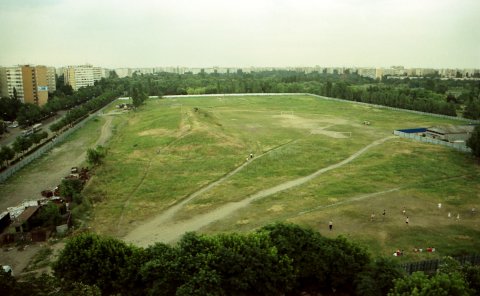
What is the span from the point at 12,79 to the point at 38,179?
244 ft

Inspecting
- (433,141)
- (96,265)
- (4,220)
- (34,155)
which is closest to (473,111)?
(433,141)

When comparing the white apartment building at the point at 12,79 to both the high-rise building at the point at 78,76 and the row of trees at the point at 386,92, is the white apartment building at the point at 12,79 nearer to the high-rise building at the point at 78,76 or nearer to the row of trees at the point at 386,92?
the row of trees at the point at 386,92

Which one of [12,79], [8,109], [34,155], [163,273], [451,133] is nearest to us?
[163,273]

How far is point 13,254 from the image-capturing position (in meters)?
24.4

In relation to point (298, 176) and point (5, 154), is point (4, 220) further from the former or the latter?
point (298, 176)

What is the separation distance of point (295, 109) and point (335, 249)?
8096cm

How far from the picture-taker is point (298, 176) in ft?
132

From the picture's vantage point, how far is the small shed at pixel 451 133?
56688 millimetres

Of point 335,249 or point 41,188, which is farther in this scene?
point 41,188

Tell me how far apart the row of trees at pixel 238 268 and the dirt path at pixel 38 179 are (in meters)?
19.7

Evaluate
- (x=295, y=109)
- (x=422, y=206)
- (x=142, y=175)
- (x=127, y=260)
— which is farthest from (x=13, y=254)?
(x=295, y=109)

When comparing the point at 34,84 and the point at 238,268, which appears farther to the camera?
the point at 34,84

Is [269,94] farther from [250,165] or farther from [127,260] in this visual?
[127,260]

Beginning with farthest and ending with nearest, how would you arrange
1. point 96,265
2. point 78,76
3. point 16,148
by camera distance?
point 78,76, point 16,148, point 96,265
